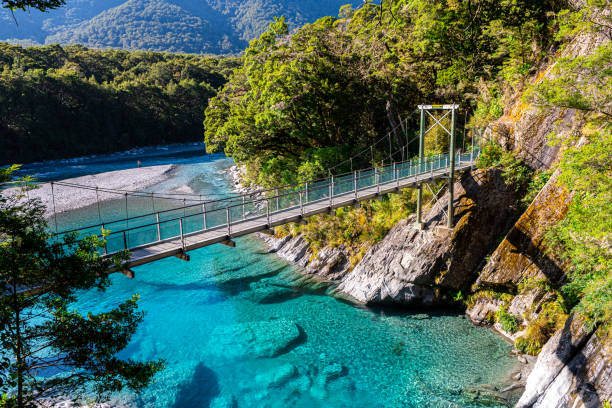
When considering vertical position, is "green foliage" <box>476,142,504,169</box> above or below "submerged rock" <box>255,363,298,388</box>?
above

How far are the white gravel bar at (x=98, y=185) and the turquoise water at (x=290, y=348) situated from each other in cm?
1255

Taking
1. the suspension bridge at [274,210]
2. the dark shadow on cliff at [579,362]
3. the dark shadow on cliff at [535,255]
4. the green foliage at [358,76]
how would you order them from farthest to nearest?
the green foliage at [358,76], the dark shadow on cliff at [535,255], the suspension bridge at [274,210], the dark shadow on cliff at [579,362]

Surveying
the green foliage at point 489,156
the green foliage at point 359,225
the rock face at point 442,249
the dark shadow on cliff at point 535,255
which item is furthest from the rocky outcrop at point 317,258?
the green foliage at point 489,156

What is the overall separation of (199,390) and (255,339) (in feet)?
6.59

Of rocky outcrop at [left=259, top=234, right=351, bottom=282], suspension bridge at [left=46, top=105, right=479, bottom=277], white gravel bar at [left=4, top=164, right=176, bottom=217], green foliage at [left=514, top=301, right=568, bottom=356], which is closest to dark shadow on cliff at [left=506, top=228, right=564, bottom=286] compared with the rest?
green foliage at [left=514, top=301, right=568, bottom=356]

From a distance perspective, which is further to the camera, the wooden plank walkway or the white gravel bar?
the white gravel bar

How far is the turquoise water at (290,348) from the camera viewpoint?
7.98 meters

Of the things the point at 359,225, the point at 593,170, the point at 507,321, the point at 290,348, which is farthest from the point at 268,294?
the point at 593,170

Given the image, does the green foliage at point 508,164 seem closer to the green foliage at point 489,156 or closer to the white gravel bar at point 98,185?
the green foliage at point 489,156

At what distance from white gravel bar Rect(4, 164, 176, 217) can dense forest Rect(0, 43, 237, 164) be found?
1113 centimetres

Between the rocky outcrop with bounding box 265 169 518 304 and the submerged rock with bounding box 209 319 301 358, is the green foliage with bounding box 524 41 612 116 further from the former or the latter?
the submerged rock with bounding box 209 319 301 358

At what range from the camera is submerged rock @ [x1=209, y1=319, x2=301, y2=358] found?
31.0 feet

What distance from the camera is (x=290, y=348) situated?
951cm

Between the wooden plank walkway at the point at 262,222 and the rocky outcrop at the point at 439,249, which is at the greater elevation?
the wooden plank walkway at the point at 262,222
